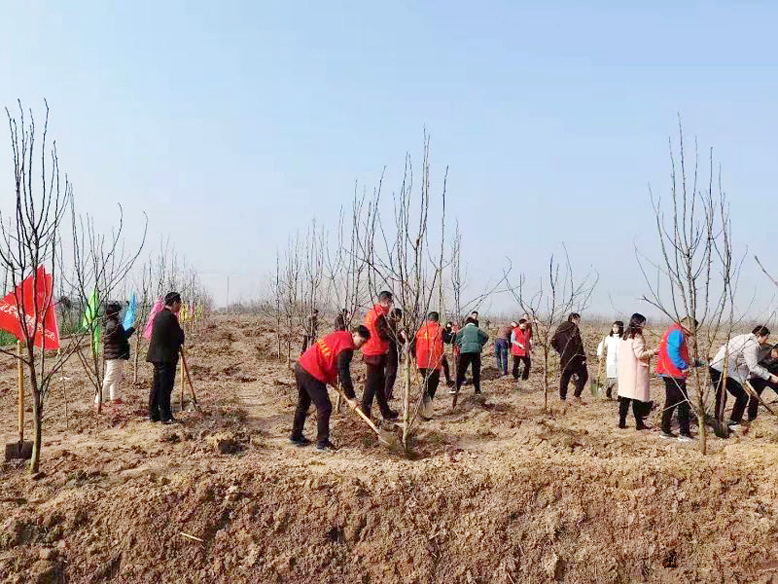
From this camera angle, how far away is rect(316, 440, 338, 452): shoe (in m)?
5.00

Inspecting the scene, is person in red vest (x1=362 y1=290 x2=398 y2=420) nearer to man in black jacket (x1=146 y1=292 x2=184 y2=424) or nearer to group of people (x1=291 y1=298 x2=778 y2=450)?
group of people (x1=291 y1=298 x2=778 y2=450)

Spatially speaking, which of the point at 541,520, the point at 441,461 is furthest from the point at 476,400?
the point at 541,520

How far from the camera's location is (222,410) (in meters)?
6.96

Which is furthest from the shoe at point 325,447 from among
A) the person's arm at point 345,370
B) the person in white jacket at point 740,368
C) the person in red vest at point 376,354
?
the person in white jacket at point 740,368

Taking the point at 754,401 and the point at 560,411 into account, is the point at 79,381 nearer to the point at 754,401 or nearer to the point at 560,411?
the point at 560,411

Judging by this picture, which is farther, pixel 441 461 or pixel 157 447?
pixel 157 447

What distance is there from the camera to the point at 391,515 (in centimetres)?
388

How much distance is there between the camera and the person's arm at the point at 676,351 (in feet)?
17.8

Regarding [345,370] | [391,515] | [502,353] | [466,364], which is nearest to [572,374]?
[466,364]

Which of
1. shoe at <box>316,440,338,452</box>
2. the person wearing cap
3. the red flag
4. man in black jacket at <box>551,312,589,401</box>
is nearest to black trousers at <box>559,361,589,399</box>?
man in black jacket at <box>551,312,589,401</box>

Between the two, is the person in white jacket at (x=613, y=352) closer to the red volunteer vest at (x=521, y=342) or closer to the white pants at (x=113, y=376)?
the red volunteer vest at (x=521, y=342)

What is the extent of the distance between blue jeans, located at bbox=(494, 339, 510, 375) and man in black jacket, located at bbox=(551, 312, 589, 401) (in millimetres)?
3265

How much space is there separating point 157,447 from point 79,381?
541cm

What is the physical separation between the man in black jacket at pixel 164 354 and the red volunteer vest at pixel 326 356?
177 cm
